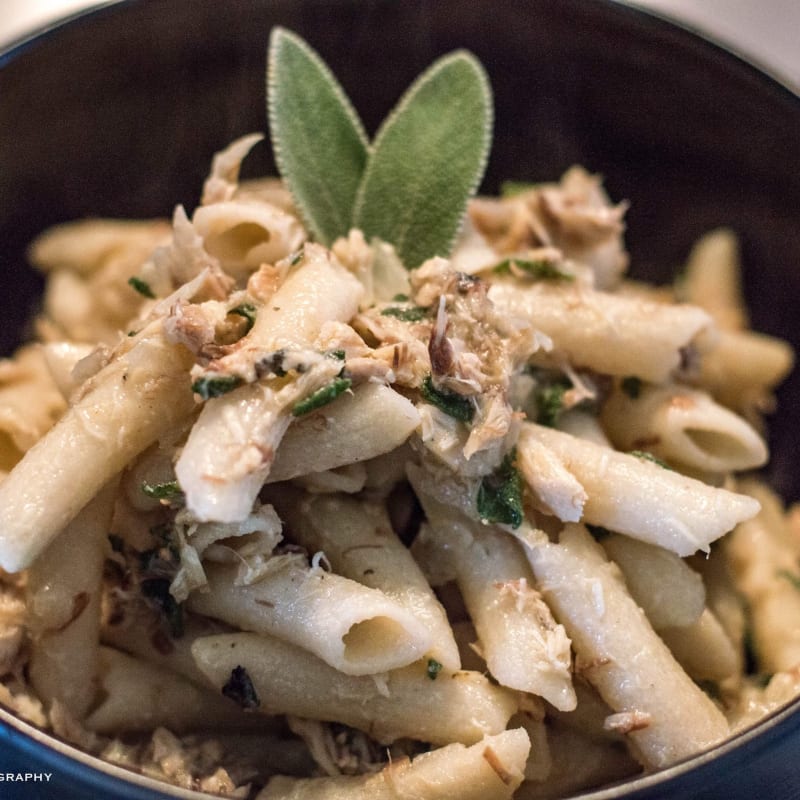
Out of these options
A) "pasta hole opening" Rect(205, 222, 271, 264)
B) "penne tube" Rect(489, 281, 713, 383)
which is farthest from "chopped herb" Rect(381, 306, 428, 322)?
"pasta hole opening" Rect(205, 222, 271, 264)

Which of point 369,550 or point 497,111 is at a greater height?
point 497,111

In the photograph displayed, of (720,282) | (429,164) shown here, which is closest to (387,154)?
(429,164)

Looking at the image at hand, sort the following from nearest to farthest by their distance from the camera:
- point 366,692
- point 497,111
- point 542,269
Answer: point 366,692 < point 542,269 < point 497,111

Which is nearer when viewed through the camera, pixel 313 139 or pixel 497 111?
pixel 313 139

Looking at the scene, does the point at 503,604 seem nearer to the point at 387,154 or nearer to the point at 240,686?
the point at 240,686

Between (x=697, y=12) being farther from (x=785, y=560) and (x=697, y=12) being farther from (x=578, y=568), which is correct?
(x=578, y=568)

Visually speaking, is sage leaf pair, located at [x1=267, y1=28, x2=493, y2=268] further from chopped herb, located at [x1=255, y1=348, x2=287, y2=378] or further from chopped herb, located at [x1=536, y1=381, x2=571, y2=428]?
chopped herb, located at [x1=255, y1=348, x2=287, y2=378]

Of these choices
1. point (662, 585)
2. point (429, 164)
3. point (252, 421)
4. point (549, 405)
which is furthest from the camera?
point (429, 164)
